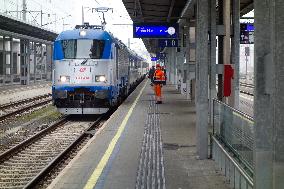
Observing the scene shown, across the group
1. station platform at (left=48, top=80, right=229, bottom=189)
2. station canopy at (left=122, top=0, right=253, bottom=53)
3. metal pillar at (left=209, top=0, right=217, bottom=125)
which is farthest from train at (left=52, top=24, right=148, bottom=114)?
metal pillar at (left=209, top=0, right=217, bottom=125)

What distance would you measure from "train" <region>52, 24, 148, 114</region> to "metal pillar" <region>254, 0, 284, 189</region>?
11407 millimetres

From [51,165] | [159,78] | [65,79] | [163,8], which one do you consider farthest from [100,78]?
[51,165]

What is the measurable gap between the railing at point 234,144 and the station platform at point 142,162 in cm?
24

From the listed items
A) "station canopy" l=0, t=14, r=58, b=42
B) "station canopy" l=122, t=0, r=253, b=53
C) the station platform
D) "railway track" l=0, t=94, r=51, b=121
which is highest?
"station canopy" l=0, t=14, r=58, b=42

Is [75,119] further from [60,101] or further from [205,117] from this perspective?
[205,117]

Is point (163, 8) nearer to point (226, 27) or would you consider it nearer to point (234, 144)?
point (226, 27)

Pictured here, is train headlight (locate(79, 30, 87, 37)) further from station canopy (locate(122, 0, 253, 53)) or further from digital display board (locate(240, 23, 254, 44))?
digital display board (locate(240, 23, 254, 44))

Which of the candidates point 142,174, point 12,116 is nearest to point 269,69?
point 142,174

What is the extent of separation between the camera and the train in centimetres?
1585

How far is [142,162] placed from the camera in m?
8.08

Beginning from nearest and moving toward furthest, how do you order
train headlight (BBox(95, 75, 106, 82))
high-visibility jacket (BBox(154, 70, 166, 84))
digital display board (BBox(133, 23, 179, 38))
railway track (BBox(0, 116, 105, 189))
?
railway track (BBox(0, 116, 105, 189)) → train headlight (BBox(95, 75, 106, 82)) → digital display board (BBox(133, 23, 179, 38)) → high-visibility jacket (BBox(154, 70, 166, 84))

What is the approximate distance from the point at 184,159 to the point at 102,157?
1489 millimetres

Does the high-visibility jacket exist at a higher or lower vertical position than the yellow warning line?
higher

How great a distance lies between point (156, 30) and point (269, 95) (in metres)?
13.4
